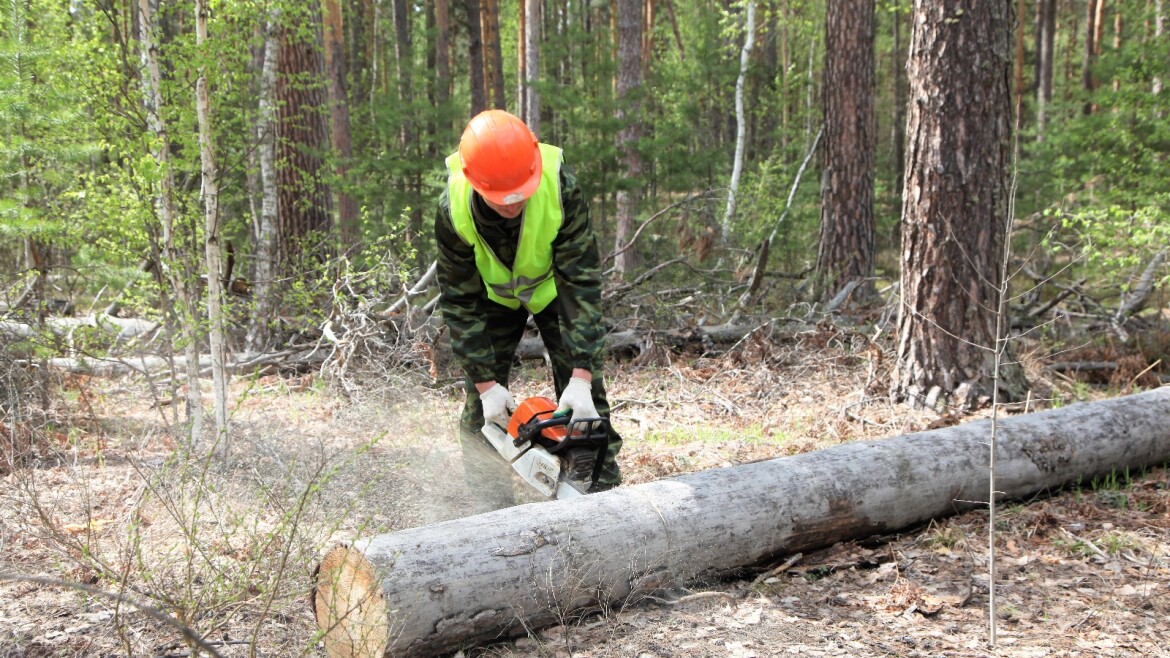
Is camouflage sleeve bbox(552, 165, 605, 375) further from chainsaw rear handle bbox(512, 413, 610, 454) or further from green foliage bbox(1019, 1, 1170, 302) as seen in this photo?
green foliage bbox(1019, 1, 1170, 302)

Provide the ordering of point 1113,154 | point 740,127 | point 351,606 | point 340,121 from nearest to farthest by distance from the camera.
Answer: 1. point 351,606
2. point 1113,154
3. point 340,121
4. point 740,127

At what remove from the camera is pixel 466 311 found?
390 cm

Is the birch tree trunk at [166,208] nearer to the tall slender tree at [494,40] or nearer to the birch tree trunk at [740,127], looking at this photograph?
Result: the birch tree trunk at [740,127]

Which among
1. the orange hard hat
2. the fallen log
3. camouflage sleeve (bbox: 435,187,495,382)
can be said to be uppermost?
the orange hard hat

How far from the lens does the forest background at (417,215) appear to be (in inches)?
176

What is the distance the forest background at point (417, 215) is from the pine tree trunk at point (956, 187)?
2 cm

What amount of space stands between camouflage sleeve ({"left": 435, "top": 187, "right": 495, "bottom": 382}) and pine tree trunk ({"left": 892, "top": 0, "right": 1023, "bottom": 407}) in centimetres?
313

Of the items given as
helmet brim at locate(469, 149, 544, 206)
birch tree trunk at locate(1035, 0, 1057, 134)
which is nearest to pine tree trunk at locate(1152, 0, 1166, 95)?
birch tree trunk at locate(1035, 0, 1057, 134)

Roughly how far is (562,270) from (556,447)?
85cm

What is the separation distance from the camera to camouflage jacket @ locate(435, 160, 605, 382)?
361 centimetres

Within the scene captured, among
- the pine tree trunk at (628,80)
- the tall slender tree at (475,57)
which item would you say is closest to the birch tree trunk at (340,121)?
the tall slender tree at (475,57)

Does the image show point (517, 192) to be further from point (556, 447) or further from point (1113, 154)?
point (1113, 154)

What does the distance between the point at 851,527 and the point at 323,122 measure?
7.60 m

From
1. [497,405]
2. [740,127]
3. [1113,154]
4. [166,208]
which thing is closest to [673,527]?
[497,405]
